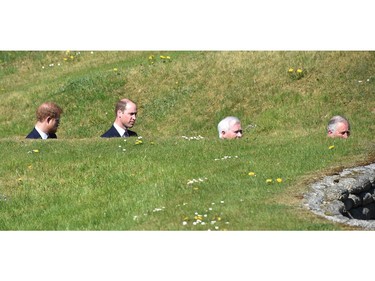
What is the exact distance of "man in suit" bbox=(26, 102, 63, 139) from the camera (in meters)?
26.6

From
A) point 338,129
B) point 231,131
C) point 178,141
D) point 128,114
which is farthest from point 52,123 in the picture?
point 338,129

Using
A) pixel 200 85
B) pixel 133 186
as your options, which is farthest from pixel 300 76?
pixel 133 186

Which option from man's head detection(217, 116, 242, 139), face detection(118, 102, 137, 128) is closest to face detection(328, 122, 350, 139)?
man's head detection(217, 116, 242, 139)

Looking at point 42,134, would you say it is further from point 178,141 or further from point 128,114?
point 178,141

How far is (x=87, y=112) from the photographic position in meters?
37.0

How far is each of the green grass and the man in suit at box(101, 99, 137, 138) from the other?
0.58m

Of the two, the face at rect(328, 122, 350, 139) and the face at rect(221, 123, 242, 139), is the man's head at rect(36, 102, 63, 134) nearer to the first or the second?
the face at rect(221, 123, 242, 139)

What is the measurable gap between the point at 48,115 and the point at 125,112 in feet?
6.48

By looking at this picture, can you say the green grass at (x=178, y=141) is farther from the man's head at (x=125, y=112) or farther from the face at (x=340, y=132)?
the man's head at (x=125, y=112)

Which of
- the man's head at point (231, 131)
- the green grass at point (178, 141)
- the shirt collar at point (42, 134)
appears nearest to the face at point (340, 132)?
the green grass at point (178, 141)

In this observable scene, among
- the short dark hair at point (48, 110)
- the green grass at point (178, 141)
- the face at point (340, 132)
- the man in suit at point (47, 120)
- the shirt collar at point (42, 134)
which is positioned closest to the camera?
the green grass at point (178, 141)

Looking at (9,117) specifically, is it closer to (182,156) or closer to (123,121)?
(123,121)

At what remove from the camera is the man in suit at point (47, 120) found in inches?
1046

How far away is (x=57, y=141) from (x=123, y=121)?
1898 mm
